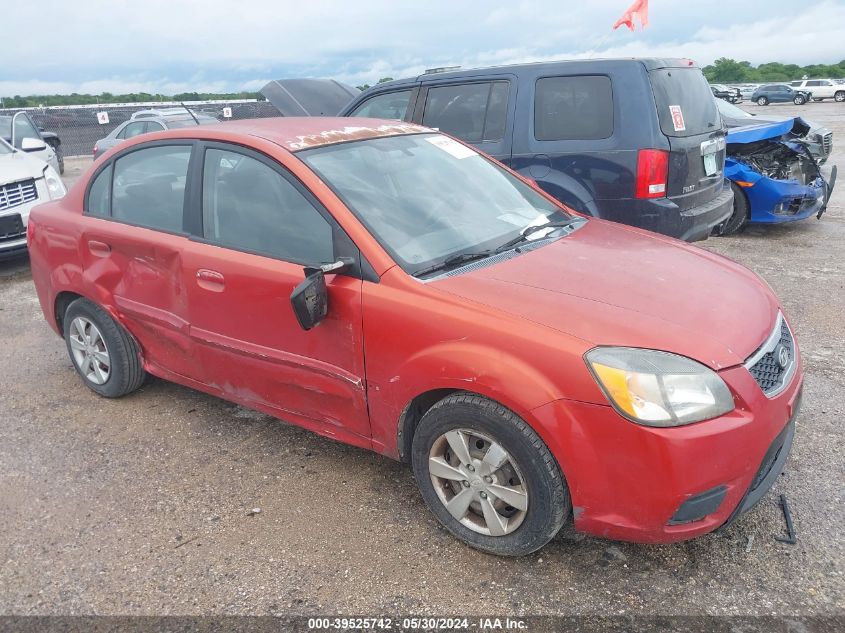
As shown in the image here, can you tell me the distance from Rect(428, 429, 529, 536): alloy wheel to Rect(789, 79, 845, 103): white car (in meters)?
50.5

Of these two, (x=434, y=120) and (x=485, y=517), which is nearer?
(x=485, y=517)

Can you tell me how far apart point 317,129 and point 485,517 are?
1983 mm

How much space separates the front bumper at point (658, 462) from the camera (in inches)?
84.7

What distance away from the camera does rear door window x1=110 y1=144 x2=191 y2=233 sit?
3443 millimetres

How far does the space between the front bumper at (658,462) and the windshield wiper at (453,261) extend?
0.75 meters

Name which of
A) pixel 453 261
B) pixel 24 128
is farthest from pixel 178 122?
pixel 453 261

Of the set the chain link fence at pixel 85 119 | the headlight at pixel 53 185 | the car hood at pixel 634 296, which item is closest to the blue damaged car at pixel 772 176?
the car hood at pixel 634 296

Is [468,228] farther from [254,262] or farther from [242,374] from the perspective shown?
[242,374]

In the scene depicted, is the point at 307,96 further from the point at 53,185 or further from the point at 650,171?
the point at 650,171

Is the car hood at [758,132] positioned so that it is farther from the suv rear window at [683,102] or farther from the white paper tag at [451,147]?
the white paper tag at [451,147]

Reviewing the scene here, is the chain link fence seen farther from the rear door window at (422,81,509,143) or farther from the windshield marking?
the windshield marking

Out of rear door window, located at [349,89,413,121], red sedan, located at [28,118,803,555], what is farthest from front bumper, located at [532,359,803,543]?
rear door window, located at [349,89,413,121]

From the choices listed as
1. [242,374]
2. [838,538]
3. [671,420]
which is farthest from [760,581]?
[242,374]

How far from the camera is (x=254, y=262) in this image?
3016mm
